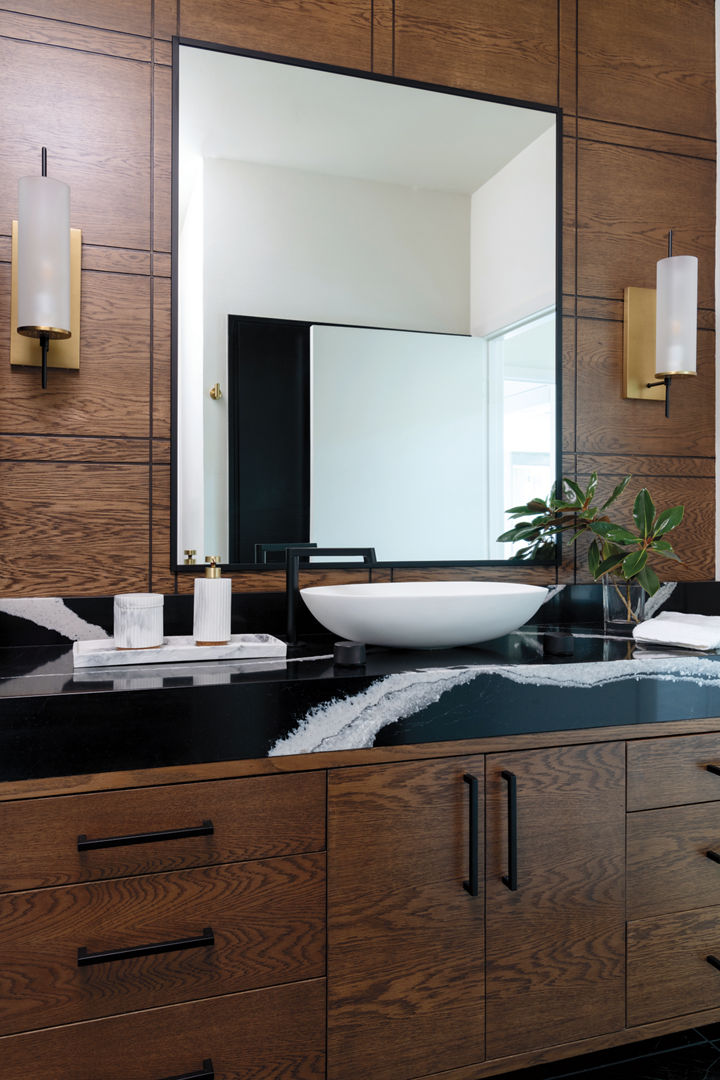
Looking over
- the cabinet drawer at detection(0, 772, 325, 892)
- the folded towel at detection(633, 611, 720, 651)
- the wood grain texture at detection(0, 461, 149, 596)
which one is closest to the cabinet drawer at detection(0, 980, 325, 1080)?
the cabinet drawer at detection(0, 772, 325, 892)

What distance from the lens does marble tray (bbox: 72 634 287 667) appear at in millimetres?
1318

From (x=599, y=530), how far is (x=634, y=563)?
13 cm

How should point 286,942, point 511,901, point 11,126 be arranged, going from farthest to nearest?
1. point 11,126
2. point 511,901
3. point 286,942

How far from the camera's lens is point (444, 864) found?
51.7 inches

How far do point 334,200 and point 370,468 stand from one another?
634 millimetres

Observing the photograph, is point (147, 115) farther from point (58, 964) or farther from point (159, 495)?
point (58, 964)

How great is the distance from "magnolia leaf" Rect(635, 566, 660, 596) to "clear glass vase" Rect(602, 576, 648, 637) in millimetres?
70

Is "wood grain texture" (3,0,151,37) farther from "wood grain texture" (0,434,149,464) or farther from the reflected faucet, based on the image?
the reflected faucet

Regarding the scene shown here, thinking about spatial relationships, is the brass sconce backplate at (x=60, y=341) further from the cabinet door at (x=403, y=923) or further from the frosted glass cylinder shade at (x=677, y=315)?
the frosted glass cylinder shade at (x=677, y=315)

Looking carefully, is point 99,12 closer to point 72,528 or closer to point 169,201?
point 169,201

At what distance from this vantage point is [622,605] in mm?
1841

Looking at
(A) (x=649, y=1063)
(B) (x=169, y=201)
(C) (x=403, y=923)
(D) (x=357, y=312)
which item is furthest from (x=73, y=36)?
(A) (x=649, y=1063)

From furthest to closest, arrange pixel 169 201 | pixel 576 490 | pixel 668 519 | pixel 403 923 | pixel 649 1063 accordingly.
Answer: pixel 576 490
pixel 668 519
pixel 169 201
pixel 649 1063
pixel 403 923

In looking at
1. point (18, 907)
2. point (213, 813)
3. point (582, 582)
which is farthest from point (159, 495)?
point (582, 582)
